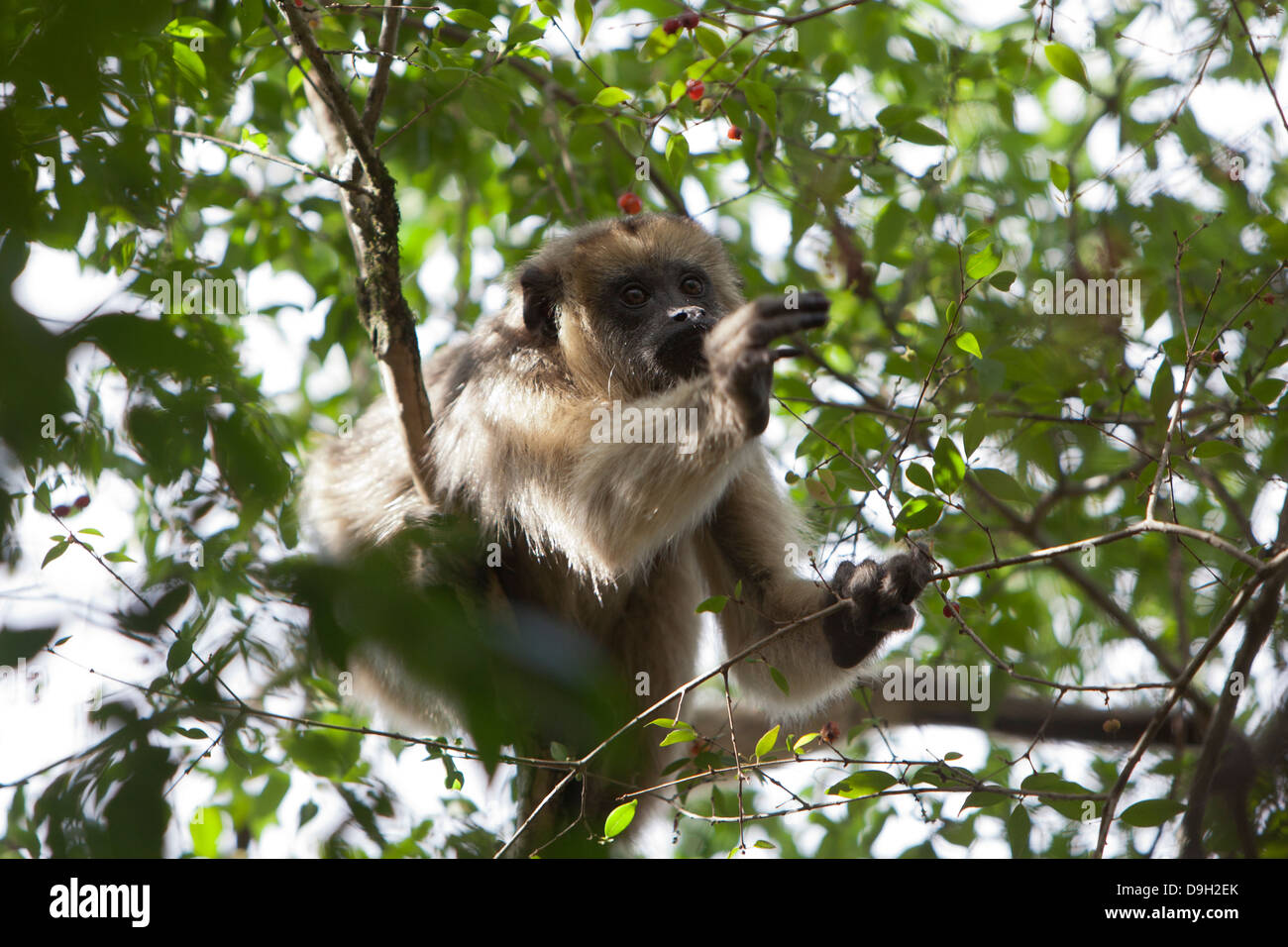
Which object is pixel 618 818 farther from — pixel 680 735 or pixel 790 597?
pixel 790 597

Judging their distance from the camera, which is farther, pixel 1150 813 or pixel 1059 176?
pixel 1059 176

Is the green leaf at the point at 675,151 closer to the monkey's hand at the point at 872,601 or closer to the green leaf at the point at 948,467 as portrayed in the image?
the green leaf at the point at 948,467

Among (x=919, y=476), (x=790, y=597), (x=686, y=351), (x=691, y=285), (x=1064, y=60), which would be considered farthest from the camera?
(x=691, y=285)

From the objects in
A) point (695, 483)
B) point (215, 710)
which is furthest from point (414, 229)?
point (215, 710)

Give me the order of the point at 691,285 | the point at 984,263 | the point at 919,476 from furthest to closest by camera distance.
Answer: the point at 691,285
the point at 919,476
the point at 984,263

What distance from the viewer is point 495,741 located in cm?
145

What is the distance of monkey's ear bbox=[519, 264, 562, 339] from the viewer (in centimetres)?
629

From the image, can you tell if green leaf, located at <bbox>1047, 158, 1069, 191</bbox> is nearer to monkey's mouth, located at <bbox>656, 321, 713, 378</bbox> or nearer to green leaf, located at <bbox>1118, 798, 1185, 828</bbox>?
monkey's mouth, located at <bbox>656, 321, 713, 378</bbox>

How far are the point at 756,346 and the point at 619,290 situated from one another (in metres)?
2.17

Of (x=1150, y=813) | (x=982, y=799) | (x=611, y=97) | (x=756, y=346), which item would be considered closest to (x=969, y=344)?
(x=756, y=346)

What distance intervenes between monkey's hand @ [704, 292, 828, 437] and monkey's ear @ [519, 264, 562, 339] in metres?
2.09

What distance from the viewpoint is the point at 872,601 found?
16.7 feet

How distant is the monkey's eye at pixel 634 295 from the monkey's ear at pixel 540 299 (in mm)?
454

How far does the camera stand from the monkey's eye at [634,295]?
618 cm
